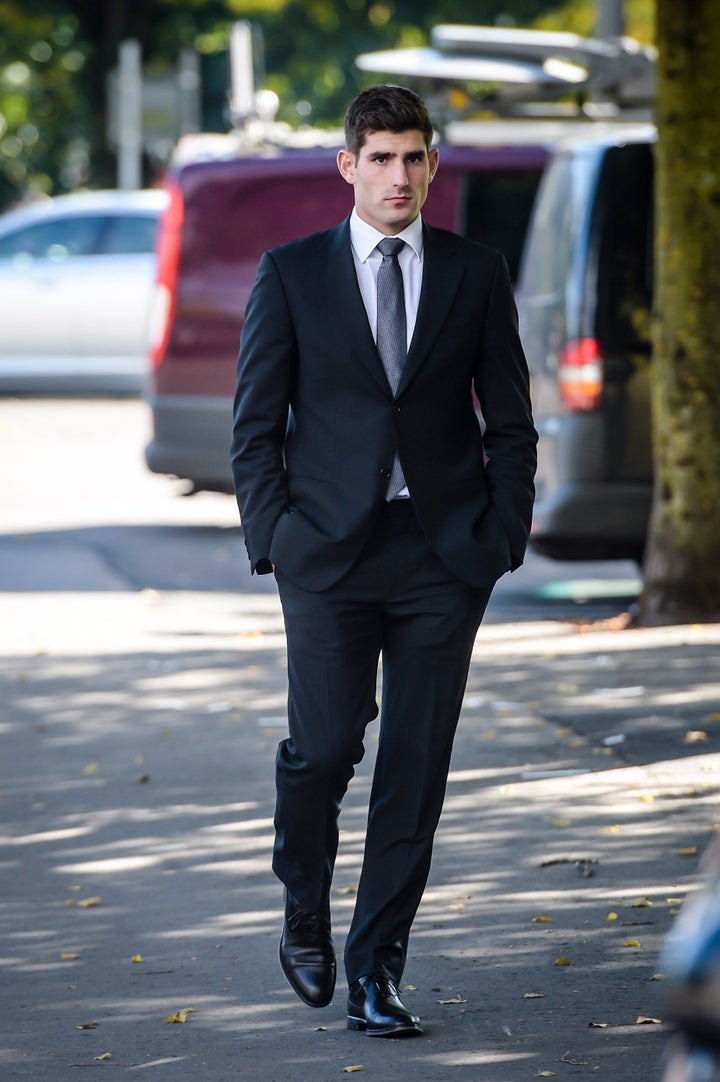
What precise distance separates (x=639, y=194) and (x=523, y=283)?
95 centimetres

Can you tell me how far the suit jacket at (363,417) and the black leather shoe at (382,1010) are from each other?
0.83 meters

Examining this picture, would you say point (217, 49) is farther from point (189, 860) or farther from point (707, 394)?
point (189, 860)

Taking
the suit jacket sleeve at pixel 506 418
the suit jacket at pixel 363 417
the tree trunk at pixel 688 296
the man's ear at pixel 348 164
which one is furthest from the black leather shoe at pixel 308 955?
the tree trunk at pixel 688 296

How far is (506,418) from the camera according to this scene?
4398 mm

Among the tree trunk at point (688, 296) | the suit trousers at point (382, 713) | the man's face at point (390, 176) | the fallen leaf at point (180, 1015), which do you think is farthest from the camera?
the tree trunk at point (688, 296)

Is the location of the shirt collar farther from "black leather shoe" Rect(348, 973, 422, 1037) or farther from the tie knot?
"black leather shoe" Rect(348, 973, 422, 1037)

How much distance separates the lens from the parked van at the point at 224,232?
39.4 feet

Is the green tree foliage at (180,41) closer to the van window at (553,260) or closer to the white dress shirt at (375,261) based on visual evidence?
the van window at (553,260)

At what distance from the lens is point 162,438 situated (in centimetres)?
1213

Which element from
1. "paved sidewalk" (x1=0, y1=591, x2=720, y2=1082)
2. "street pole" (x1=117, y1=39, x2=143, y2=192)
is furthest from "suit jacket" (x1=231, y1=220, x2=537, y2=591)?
"street pole" (x1=117, y1=39, x2=143, y2=192)

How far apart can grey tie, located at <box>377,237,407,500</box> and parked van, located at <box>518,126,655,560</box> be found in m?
5.42

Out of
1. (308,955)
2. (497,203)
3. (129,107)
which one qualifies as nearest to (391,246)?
(308,955)

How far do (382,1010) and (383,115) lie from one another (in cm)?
181

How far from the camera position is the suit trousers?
14.3 feet
